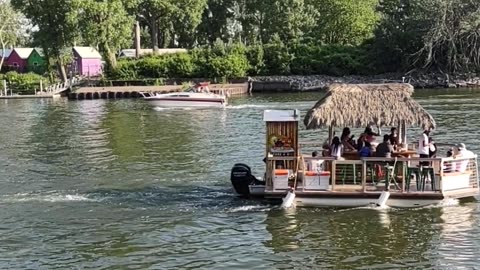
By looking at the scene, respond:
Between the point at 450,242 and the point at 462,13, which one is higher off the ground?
the point at 462,13

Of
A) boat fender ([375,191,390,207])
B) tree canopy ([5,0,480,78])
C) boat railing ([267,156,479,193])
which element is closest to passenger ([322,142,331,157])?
boat railing ([267,156,479,193])

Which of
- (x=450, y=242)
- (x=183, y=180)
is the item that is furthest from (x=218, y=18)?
(x=450, y=242)

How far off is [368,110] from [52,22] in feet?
232

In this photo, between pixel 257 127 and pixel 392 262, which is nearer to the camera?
pixel 392 262

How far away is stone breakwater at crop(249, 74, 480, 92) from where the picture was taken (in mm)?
80250

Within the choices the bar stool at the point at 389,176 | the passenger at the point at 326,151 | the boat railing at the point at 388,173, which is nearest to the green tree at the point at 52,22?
the passenger at the point at 326,151

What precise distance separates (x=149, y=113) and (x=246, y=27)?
213 feet

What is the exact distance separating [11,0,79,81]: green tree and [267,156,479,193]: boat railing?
214 ft

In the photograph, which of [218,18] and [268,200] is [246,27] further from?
[268,200]

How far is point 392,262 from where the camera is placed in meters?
16.3

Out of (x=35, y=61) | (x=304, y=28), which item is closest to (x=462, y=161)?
(x=304, y=28)

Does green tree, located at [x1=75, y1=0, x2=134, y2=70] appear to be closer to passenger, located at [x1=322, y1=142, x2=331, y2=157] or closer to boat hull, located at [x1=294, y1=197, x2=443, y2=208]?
passenger, located at [x1=322, y1=142, x2=331, y2=157]

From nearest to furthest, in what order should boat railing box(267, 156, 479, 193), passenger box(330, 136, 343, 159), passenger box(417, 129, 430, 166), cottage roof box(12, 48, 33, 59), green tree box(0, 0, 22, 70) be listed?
boat railing box(267, 156, 479, 193) → passenger box(330, 136, 343, 159) → passenger box(417, 129, 430, 166) → green tree box(0, 0, 22, 70) → cottage roof box(12, 48, 33, 59)

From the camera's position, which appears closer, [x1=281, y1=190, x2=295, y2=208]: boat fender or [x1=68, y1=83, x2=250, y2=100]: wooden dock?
[x1=281, y1=190, x2=295, y2=208]: boat fender
